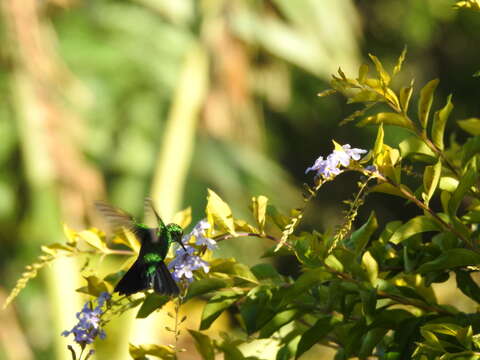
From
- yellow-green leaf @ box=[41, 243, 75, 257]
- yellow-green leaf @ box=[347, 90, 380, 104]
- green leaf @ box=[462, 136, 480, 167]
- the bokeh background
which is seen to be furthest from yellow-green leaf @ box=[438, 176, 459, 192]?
the bokeh background

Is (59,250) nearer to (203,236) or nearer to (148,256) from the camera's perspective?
(148,256)

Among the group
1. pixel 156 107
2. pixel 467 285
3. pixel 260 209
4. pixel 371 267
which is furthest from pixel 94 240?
pixel 156 107

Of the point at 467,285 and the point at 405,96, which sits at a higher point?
the point at 405,96

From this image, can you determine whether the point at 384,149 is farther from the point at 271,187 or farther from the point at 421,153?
the point at 271,187

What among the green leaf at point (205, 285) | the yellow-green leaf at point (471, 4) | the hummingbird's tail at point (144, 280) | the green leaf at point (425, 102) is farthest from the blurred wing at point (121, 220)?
the yellow-green leaf at point (471, 4)

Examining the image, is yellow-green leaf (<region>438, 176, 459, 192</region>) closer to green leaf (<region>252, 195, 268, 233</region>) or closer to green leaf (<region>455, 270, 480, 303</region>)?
green leaf (<region>455, 270, 480, 303</region>)

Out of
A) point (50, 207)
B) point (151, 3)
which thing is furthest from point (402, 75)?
point (50, 207)

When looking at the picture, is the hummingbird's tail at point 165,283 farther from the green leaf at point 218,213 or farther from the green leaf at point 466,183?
the green leaf at point 466,183
